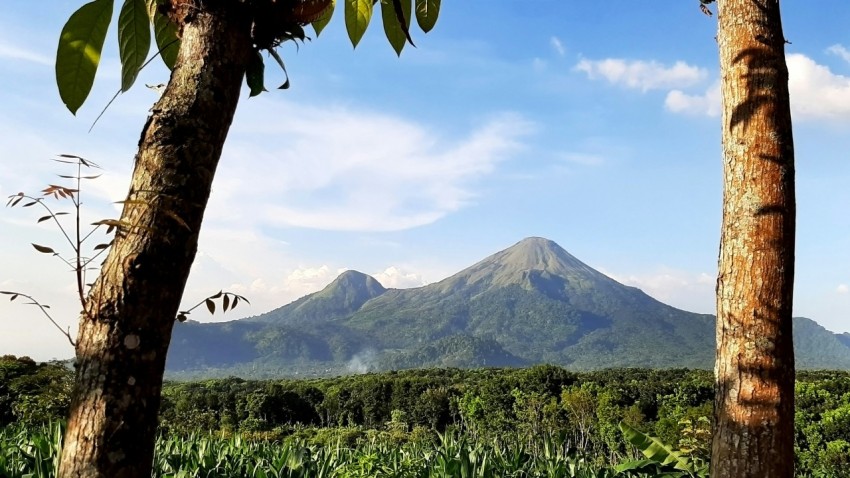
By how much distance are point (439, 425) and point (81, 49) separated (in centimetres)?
5002

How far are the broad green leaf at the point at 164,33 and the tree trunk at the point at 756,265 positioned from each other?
1.60 meters

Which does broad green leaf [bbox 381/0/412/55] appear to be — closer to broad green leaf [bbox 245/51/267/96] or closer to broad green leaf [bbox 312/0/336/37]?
broad green leaf [bbox 312/0/336/37]

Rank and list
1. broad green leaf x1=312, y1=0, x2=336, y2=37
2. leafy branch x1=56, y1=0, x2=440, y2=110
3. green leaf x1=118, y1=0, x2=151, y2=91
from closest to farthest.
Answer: leafy branch x1=56, y1=0, x2=440, y2=110 → green leaf x1=118, y1=0, x2=151, y2=91 → broad green leaf x1=312, y1=0, x2=336, y2=37

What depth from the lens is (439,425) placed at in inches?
1934

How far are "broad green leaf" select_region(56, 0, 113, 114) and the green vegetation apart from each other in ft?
6.92

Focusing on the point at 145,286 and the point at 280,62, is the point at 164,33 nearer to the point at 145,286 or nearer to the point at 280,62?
the point at 280,62

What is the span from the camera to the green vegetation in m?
3.56

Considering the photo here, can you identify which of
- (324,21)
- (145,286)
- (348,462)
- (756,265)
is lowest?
(348,462)

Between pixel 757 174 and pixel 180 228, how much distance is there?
5.68ft

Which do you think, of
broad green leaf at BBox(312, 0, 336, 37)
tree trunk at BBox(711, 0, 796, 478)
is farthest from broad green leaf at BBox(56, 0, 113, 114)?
tree trunk at BBox(711, 0, 796, 478)

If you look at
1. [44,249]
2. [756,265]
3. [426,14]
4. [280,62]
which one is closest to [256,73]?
[280,62]

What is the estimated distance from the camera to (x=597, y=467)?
3.80m

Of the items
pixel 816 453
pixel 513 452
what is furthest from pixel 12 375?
pixel 816 453

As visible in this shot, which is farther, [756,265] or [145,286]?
[756,265]
